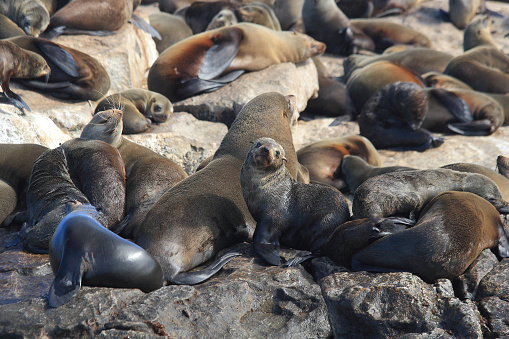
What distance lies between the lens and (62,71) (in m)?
7.01

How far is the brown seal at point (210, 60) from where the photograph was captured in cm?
807

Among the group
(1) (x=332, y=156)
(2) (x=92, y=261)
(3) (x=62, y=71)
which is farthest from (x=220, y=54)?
(2) (x=92, y=261)

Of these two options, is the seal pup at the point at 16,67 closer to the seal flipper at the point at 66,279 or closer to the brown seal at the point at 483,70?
the seal flipper at the point at 66,279

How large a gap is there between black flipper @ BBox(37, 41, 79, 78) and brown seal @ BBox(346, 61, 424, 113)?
4466 mm

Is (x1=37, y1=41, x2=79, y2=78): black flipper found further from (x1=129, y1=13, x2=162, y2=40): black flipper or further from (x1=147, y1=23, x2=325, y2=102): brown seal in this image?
(x1=129, y1=13, x2=162, y2=40): black flipper

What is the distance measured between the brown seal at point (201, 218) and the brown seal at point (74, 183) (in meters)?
0.46

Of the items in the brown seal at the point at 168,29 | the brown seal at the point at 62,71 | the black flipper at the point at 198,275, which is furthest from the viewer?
the brown seal at the point at 168,29

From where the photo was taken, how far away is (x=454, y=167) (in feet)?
18.3

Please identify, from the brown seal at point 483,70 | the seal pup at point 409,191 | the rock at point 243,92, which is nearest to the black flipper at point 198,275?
the seal pup at point 409,191

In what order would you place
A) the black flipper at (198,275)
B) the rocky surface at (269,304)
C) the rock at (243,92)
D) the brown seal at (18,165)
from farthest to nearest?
the rock at (243,92)
the brown seal at (18,165)
the black flipper at (198,275)
the rocky surface at (269,304)

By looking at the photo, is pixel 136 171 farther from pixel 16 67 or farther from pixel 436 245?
pixel 16 67

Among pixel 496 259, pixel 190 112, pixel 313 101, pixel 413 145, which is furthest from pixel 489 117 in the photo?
pixel 496 259

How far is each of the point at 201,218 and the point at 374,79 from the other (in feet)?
19.2

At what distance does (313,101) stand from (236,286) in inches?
258
